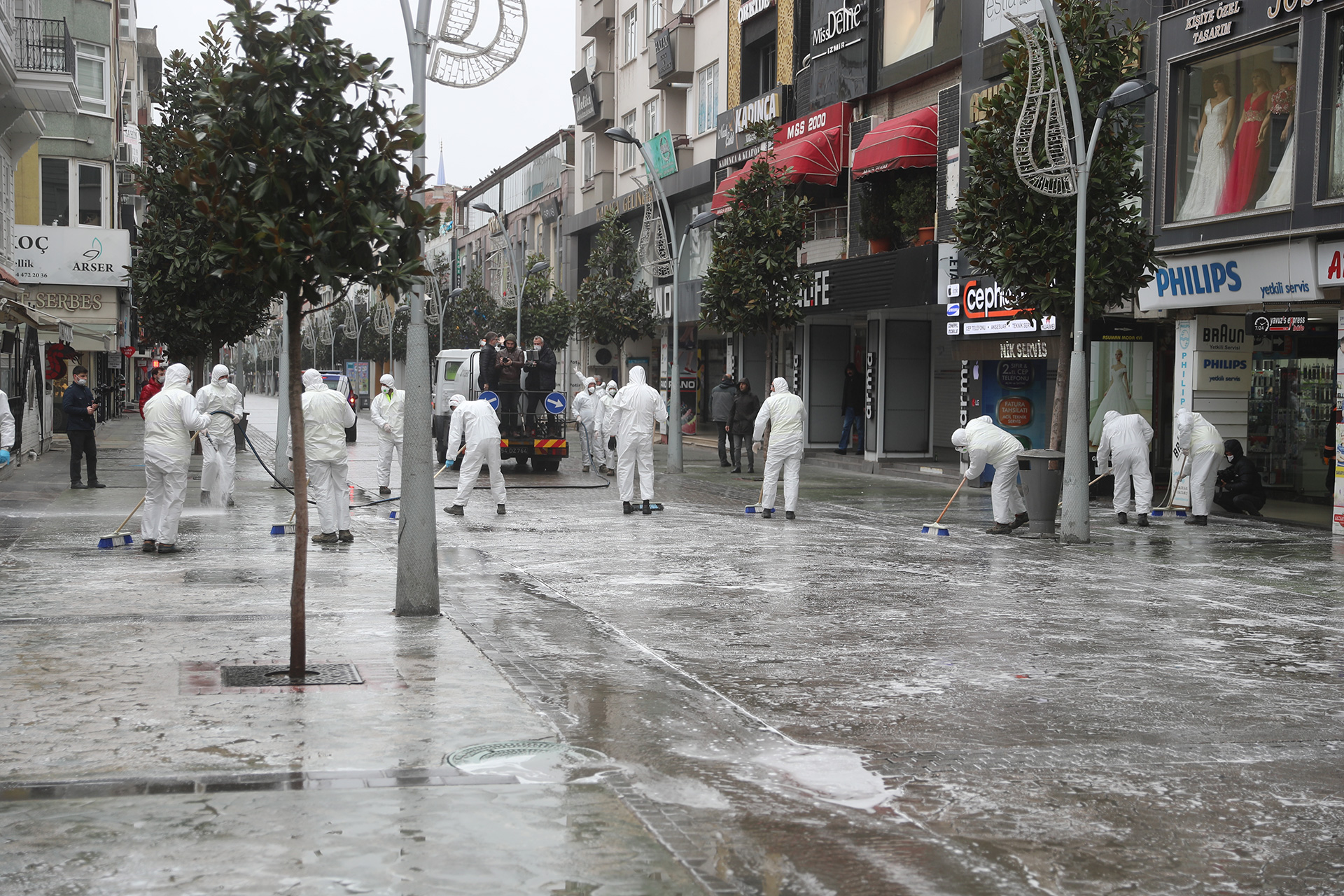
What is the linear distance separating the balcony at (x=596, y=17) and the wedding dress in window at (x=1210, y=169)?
31.7m

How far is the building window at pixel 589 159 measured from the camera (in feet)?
163

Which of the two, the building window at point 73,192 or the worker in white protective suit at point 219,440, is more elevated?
the building window at point 73,192

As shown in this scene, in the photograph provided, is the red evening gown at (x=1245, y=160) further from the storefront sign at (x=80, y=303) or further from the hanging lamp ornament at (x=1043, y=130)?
the storefront sign at (x=80, y=303)

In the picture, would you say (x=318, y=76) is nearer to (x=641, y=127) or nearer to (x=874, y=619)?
(x=874, y=619)

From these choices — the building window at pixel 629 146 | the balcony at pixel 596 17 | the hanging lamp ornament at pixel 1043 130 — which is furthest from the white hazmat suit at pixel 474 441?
the balcony at pixel 596 17

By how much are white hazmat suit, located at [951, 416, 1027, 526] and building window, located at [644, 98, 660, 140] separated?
91.4 feet

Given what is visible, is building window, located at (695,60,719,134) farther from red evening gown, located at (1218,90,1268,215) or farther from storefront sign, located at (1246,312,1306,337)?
storefront sign, located at (1246,312,1306,337)

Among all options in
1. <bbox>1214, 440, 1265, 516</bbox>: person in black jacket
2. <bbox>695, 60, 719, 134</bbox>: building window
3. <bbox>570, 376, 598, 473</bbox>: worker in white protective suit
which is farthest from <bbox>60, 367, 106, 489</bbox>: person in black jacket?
<bbox>695, 60, 719, 134</bbox>: building window

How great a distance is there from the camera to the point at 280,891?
4.11m

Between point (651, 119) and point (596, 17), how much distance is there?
24.0ft

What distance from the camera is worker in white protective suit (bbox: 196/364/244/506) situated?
16859 millimetres

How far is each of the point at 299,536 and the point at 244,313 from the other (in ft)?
56.2

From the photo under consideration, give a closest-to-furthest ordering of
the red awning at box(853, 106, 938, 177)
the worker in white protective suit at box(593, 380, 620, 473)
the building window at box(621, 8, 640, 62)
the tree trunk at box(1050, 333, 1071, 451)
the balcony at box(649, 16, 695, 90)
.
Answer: the tree trunk at box(1050, 333, 1071, 451), the worker in white protective suit at box(593, 380, 620, 473), the red awning at box(853, 106, 938, 177), the balcony at box(649, 16, 695, 90), the building window at box(621, 8, 640, 62)

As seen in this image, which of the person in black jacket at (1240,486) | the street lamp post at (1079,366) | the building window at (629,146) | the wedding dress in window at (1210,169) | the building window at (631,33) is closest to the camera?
the street lamp post at (1079,366)
